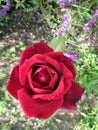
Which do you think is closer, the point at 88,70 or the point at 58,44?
the point at 58,44

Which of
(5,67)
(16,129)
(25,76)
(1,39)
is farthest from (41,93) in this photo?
(1,39)

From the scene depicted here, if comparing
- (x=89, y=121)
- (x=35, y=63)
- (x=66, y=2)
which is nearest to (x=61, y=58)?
(x=35, y=63)

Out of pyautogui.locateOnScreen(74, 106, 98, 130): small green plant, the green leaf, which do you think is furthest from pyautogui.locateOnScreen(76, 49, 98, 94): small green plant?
the green leaf

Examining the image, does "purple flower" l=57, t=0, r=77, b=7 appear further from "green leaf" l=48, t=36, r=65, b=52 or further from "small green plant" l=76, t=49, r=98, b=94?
"green leaf" l=48, t=36, r=65, b=52

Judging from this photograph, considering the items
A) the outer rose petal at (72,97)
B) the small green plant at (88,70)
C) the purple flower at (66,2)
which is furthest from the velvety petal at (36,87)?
the purple flower at (66,2)

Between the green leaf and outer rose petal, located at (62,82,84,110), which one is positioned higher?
the green leaf

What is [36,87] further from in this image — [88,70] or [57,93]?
[88,70]

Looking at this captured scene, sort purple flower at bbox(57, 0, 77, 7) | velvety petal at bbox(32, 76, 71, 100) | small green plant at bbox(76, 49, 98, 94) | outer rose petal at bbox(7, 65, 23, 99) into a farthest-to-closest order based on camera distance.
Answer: purple flower at bbox(57, 0, 77, 7), small green plant at bbox(76, 49, 98, 94), outer rose petal at bbox(7, 65, 23, 99), velvety petal at bbox(32, 76, 71, 100)

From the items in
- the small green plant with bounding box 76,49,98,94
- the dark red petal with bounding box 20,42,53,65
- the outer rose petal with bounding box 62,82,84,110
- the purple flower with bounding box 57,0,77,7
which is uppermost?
the dark red petal with bounding box 20,42,53,65

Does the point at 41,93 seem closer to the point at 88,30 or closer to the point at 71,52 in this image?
the point at 71,52

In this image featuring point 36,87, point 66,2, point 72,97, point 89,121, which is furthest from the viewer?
point 66,2
